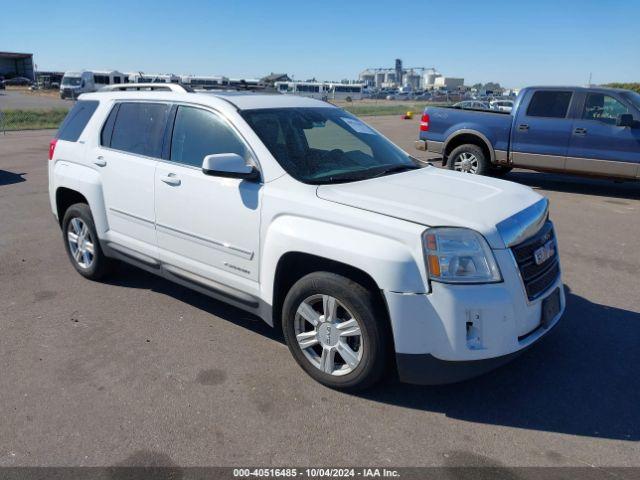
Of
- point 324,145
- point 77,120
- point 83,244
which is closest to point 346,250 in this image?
point 324,145

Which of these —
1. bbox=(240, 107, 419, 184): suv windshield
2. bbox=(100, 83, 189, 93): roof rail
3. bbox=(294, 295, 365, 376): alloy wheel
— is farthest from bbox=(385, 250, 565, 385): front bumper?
bbox=(100, 83, 189, 93): roof rail

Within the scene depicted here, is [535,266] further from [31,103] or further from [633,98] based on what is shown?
[31,103]

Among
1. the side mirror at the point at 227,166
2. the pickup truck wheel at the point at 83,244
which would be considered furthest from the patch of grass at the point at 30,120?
the side mirror at the point at 227,166

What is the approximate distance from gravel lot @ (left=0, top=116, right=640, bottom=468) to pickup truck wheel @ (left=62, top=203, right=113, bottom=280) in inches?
8.0

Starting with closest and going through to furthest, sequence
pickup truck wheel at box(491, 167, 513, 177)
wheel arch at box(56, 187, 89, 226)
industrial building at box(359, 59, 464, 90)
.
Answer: wheel arch at box(56, 187, 89, 226)
pickup truck wheel at box(491, 167, 513, 177)
industrial building at box(359, 59, 464, 90)

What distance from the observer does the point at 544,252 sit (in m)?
3.54

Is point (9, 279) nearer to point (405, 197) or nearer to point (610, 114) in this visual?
point (405, 197)

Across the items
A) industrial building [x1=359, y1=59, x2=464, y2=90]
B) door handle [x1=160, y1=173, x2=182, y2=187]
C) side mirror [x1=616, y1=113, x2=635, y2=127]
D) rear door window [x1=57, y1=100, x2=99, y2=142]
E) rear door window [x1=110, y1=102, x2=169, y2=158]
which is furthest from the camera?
industrial building [x1=359, y1=59, x2=464, y2=90]

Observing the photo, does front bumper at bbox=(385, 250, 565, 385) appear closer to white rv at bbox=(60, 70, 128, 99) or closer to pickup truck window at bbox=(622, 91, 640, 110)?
pickup truck window at bbox=(622, 91, 640, 110)

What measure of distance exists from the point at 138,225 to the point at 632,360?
3.94 meters

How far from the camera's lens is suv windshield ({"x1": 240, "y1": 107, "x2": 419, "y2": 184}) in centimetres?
384

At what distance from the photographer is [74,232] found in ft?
17.9

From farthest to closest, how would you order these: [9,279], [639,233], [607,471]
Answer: [639,233] → [9,279] → [607,471]

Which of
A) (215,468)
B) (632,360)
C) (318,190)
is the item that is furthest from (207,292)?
(632,360)
